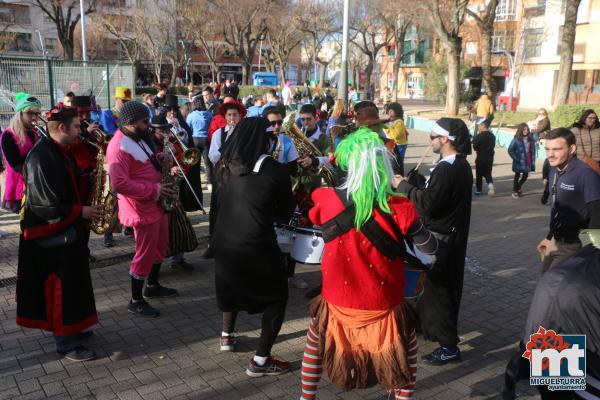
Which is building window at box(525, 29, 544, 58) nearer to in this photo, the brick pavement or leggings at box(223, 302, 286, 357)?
the brick pavement

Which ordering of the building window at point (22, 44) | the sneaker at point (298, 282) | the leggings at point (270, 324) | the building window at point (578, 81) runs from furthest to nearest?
the building window at point (22, 44) → the building window at point (578, 81) → the sneaker at point (298, 282) → the leggings at point (270, 324)

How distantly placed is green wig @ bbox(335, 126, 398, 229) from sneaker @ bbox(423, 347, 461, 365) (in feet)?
6.34

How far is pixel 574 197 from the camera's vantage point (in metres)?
4.02

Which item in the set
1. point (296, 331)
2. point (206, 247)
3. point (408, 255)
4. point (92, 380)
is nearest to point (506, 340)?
point (296, 331)

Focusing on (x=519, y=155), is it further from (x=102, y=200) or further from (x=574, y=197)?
(x=102, y=200)

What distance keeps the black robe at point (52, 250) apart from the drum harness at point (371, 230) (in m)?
2.16

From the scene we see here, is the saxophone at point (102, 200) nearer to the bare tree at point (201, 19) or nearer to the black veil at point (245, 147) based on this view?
the black veil at point (245, 147)

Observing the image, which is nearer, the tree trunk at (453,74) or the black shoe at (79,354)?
the black shoe at (79,354)

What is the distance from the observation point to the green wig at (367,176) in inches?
105

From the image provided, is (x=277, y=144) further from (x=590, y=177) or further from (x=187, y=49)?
(x=187, y=49)

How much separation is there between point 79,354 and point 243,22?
33.7 m

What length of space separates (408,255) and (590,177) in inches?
81.4

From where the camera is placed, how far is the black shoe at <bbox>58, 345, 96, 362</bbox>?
157 inches

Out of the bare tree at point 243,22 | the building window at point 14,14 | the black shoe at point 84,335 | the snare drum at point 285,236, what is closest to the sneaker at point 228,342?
the snare drum at point 285,236
